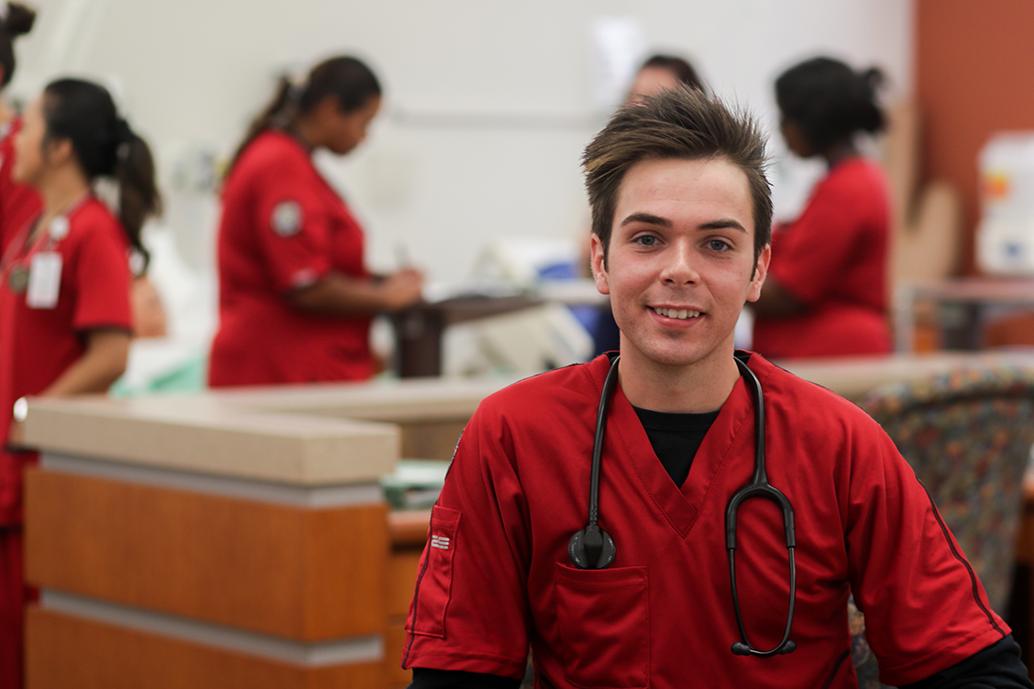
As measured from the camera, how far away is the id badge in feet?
8.98

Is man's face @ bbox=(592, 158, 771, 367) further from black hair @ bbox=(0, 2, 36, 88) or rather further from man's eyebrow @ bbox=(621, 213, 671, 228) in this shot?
black hair @ bbox=(0, 2, 36, 88)

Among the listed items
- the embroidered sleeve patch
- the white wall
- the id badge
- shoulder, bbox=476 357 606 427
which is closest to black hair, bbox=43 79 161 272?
the id badge

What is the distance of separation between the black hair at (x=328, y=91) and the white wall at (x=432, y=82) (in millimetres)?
2949

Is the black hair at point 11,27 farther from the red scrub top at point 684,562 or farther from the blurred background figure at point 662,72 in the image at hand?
the red scrub top at point 684,562

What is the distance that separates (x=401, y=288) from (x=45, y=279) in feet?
3.37

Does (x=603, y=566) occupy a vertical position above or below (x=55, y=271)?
below

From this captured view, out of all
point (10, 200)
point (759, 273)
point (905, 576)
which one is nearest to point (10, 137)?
point (10, 200)

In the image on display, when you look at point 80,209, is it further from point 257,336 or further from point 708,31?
point 708,31

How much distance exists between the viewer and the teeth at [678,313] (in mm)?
1385

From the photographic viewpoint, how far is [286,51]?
6762 mm

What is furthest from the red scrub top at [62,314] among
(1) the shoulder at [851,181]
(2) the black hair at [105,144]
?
(1) the shoulder at [851,181]

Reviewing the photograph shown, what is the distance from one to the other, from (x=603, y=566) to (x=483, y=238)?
19.7 feet

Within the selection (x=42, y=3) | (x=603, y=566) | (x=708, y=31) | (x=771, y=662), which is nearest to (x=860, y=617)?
(x=771, y=662)

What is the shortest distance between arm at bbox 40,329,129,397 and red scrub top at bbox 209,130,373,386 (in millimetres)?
544
